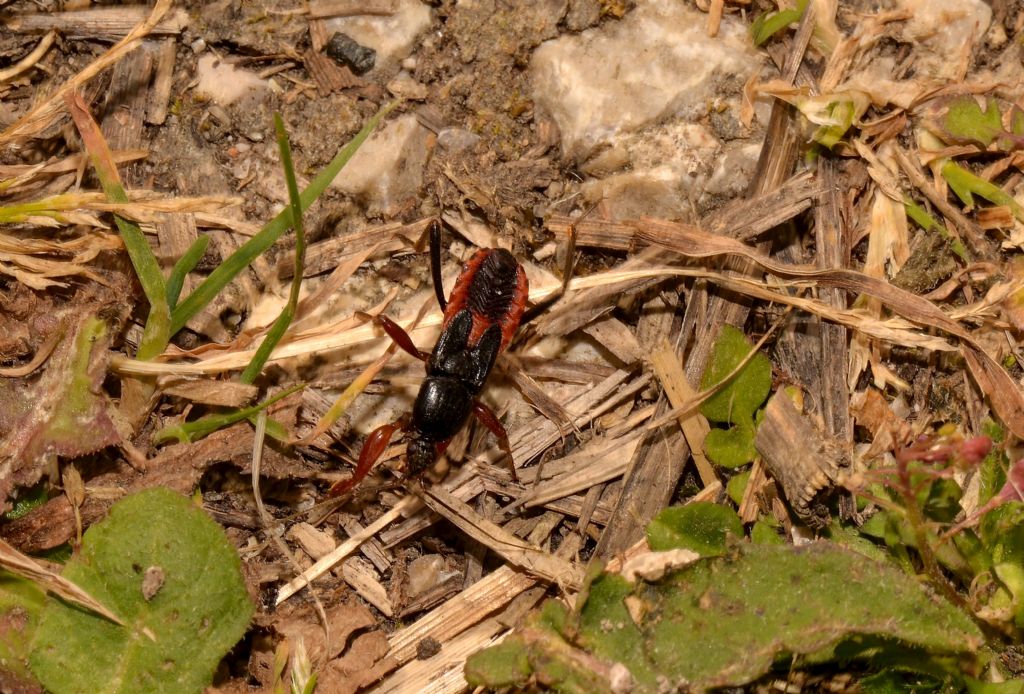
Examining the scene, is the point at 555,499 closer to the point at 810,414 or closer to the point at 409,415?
the point at 409,415

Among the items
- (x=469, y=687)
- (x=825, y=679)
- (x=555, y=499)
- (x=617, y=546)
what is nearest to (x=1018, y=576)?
(x=825, y=679)

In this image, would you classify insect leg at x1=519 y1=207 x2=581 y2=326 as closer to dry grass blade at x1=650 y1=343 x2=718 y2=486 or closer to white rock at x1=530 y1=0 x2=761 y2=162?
white rock at x1=530 y1=0 x2=761 y2=162

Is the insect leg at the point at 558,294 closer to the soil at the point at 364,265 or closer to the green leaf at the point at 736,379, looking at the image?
the soil at the point at 364,265

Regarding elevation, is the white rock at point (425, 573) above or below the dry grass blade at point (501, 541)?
below

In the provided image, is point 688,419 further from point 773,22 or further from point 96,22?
point 96,22

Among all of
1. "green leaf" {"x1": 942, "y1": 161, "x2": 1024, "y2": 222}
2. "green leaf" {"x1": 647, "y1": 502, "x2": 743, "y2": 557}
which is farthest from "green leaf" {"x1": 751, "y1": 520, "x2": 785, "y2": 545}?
"green leaf" {"x1": 942, "y1": 161, "x2": 1024, "y2": 222}

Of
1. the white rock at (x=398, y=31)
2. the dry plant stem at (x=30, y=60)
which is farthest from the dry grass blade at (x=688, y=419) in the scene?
the dry plant stem at (x=30, y=60)
